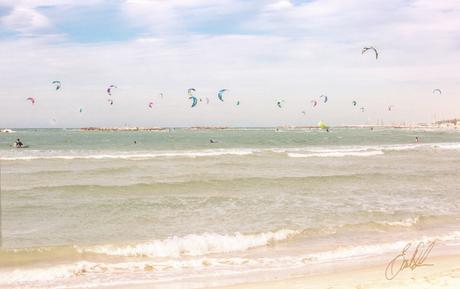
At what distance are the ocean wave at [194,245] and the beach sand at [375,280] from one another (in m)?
2.10

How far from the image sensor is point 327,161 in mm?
26297

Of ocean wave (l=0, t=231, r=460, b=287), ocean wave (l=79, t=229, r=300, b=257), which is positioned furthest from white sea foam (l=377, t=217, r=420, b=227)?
ocean wave (l=79, t=229, r=300, b=257)

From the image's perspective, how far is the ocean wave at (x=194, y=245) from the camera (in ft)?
28.1

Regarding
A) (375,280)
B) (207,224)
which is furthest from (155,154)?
(375,280)

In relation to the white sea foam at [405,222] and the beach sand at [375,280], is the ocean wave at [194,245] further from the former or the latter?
the white sea foam at [405,222]

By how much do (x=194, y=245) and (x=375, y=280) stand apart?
3.25 meters

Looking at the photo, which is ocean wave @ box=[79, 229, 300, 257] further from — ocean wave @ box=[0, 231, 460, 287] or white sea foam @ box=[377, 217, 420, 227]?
white sea foam @ box=[377, 217, 420, 227]

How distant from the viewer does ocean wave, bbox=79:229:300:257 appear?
337 inches

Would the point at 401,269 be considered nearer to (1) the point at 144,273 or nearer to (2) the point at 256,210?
(1) the point at 144,273

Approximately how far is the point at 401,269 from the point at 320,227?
9.63 ft

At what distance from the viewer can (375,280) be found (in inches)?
269
